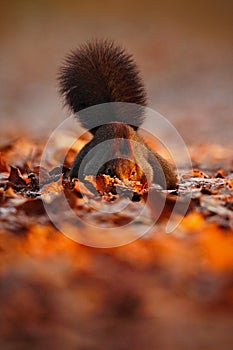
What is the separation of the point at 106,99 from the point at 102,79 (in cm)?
7

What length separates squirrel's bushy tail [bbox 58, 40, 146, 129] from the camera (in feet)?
4.88

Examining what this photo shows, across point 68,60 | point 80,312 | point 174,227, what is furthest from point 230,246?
point 68,60

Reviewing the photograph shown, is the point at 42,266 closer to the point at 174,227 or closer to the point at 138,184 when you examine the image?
the point at 174,227

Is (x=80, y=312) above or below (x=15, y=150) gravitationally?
below

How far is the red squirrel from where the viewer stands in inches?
53.0

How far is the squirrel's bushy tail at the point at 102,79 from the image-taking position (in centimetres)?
149

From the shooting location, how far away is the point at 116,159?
4.02 feet

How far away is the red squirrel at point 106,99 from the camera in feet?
4.42

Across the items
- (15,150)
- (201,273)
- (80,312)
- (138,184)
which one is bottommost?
(80,312)

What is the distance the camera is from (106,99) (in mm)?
1493

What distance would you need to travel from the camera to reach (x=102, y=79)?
1.49 m

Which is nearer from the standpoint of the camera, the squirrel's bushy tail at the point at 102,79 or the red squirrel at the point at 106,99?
the red squirrel at the point at 106,99

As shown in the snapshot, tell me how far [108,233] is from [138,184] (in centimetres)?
44

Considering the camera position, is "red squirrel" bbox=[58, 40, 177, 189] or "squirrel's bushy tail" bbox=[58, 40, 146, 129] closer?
"red squirrel" bbox=[58, 40, 177, 189]
